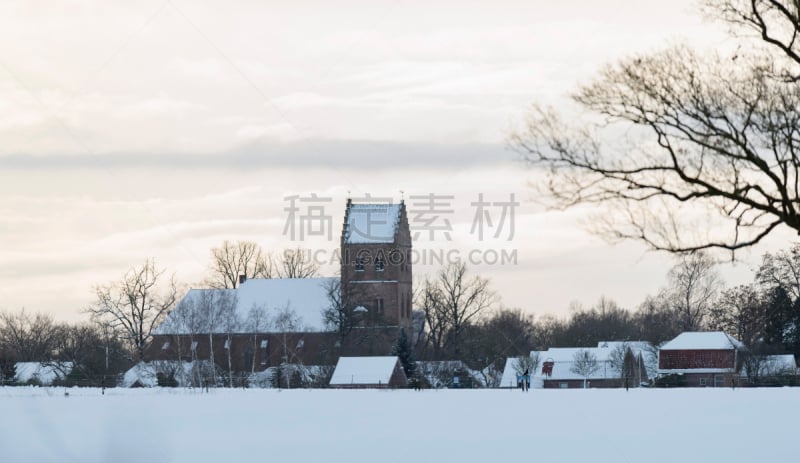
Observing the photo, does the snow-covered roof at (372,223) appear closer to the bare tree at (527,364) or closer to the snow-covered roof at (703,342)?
the bare tree at (527,364)

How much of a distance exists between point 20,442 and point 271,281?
10099 cm

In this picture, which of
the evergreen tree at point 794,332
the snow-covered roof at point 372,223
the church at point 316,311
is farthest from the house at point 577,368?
the snow-covered roof at point 372,223

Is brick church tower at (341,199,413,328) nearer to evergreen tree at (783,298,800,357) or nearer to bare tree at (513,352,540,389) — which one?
bare tree at (513,352,540,389)

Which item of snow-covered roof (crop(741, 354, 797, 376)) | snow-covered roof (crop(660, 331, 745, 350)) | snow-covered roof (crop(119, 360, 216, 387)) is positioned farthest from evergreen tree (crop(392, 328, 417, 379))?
snow-covered roof (crop(660, 331, 745, 350))

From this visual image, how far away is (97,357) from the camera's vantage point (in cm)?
8638

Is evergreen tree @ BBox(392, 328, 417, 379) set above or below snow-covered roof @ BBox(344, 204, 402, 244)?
below

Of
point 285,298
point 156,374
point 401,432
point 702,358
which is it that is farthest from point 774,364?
point 401,432

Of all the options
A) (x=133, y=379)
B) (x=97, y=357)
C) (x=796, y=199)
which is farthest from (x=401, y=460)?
(x=97, y=357)

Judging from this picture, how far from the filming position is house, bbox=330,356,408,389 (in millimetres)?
70688

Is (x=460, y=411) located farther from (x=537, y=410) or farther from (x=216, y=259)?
(x=216, y=259)

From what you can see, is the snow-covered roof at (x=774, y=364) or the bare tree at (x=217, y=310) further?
the bare tree at (x=217, y=310)

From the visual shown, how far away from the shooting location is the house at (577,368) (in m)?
98.1

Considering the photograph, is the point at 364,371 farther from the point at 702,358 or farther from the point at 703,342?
the point at 703,342

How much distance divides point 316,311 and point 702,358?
4123 cm
